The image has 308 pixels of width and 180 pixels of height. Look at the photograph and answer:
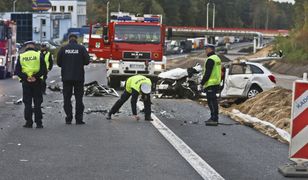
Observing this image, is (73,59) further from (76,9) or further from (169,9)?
(169,9)

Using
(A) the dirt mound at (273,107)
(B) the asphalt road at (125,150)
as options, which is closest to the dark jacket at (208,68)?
(B) the asphalt road at (125,150)

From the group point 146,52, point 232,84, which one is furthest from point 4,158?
point 146,52

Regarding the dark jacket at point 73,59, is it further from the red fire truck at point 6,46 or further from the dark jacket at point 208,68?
the red fire truck at point 6,46

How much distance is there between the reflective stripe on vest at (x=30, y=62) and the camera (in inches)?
554

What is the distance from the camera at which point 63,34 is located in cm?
12950

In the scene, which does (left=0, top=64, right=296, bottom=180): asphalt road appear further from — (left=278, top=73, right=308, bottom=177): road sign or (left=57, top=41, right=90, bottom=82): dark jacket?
(left=57, top=41, right=90, bottom=82): dark jacket

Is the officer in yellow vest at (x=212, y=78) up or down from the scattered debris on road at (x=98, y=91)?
up

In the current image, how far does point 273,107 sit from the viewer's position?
59.2 ft

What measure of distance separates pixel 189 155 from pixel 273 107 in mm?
7826

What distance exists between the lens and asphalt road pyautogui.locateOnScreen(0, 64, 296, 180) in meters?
9.13

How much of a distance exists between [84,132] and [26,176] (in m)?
4.64

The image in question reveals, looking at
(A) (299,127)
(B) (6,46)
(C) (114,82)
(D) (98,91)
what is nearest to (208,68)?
(A) (299,127)

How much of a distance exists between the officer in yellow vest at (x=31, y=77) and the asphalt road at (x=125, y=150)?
344 mm

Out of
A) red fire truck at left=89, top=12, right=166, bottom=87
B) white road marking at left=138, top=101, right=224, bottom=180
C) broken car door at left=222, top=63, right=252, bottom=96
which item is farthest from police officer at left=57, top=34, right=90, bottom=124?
red fire truck at left=89, top=12, right=166, bottom=87
